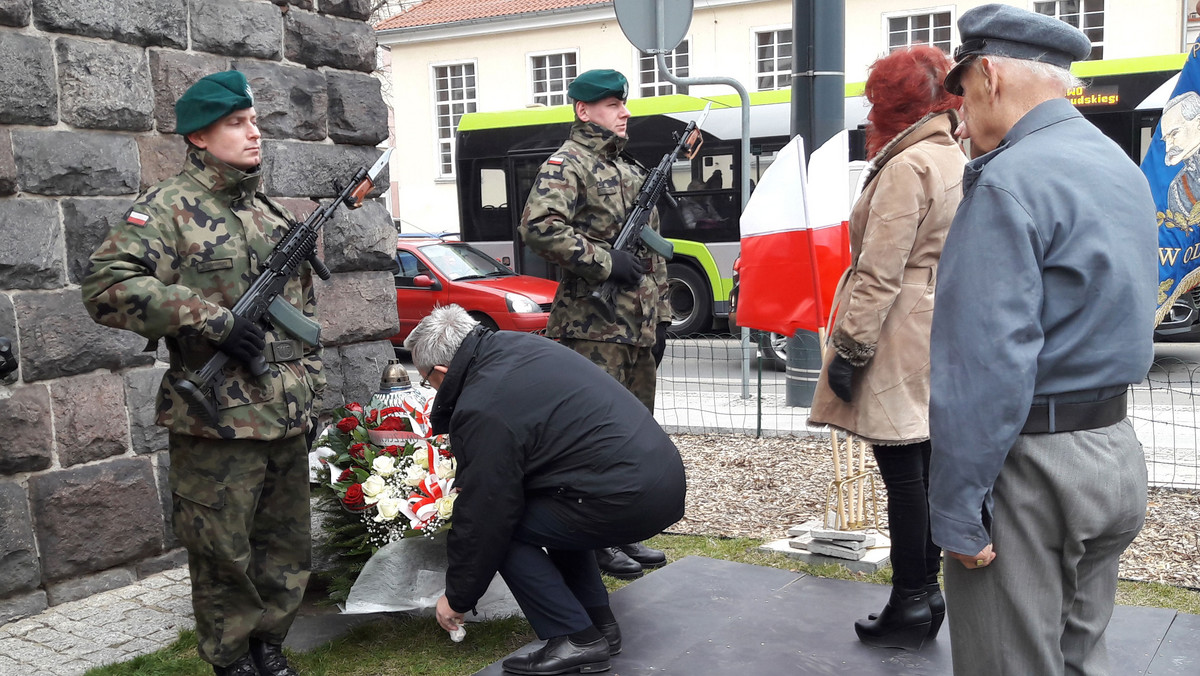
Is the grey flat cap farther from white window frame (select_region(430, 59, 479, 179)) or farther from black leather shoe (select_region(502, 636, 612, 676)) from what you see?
white window frame (select_region(430, 59, 479, 179))

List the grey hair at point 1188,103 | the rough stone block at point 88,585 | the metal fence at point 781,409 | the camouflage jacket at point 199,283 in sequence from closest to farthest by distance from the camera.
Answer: the camouflage jacket at point 199,283 < the rough stone block at point 88,585 < the grey hair at point 1188,103 < the metal fence at point 781,409

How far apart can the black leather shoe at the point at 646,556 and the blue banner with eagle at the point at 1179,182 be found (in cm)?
259

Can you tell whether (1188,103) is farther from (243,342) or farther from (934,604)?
(243,342)

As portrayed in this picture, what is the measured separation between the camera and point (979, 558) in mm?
2072

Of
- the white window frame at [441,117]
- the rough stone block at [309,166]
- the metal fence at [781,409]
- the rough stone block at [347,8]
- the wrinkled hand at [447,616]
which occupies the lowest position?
the metal fence at [781,409]

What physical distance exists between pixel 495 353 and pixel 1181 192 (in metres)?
3.63

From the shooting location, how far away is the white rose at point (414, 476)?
3.89 m

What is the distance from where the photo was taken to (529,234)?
167 inches

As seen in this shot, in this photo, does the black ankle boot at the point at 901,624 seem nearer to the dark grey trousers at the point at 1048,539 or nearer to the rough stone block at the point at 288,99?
the dark grey trousers at the point at 1048,539

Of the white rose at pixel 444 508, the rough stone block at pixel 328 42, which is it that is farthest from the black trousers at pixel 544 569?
the rough stone block at pixel 328 42

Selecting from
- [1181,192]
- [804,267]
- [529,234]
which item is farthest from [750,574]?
[1181,192]

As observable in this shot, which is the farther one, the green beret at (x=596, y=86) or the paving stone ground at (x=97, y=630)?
the green beret at (x=596, y=86)

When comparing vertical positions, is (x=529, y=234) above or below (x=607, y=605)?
above

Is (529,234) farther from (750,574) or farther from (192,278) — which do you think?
(750,574)
